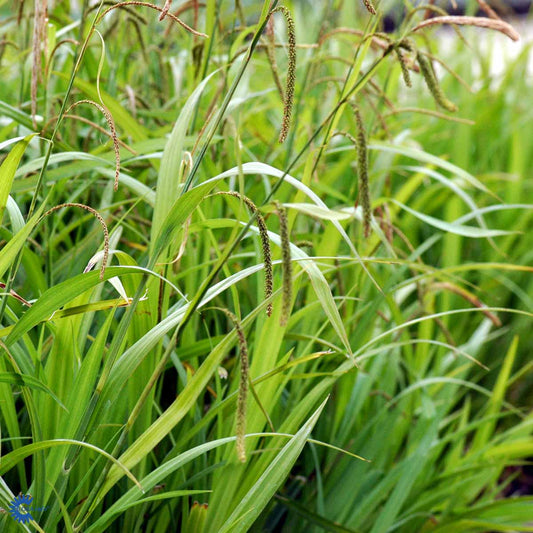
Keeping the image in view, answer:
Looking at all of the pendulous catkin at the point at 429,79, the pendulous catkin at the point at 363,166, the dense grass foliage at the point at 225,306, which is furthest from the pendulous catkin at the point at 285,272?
the pendulous catkin at the point at 429,79

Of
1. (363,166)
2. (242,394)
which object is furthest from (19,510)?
(363,166)

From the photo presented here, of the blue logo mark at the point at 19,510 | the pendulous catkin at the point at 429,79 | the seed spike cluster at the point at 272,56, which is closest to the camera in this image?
the blue logo mark at the point at 19,510

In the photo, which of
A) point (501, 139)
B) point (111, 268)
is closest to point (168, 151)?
point (111, 268)

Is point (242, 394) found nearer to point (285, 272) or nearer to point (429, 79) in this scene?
point (285, 272)

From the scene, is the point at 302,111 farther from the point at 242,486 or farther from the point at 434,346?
the point at 242,486

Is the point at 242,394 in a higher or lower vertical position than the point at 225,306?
higher

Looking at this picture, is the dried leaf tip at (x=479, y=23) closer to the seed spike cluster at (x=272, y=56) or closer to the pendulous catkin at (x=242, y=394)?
the seed spike cluster at (x=272, y=56)

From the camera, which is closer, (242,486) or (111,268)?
(111,268)

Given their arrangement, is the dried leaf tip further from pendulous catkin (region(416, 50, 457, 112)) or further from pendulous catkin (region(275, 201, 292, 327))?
pendulous catkin (region(275, 201, 292, 327))
